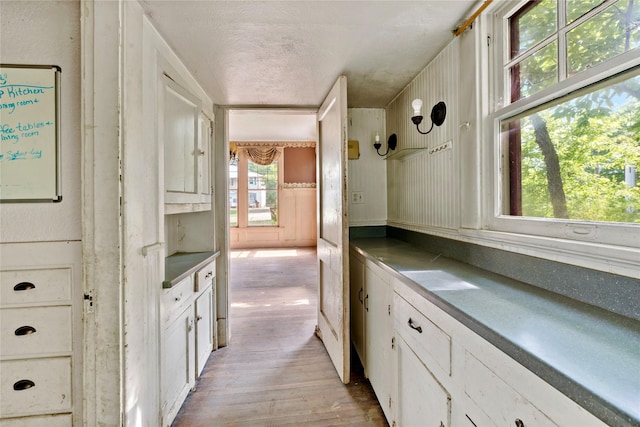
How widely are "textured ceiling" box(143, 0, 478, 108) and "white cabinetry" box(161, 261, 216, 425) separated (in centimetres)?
137

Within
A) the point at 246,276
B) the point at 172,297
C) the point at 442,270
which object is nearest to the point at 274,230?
the point at 246,276

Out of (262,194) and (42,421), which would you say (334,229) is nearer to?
(42,421)

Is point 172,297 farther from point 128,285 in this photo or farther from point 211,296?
point 211,296

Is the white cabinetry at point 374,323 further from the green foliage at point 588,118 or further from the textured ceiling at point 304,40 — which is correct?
the textured ceiling at point 304,40

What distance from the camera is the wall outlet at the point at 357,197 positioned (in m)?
2.55

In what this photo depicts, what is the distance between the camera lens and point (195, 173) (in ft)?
6.37

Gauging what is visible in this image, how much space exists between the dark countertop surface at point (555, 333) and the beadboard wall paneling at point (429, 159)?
24.2 inches

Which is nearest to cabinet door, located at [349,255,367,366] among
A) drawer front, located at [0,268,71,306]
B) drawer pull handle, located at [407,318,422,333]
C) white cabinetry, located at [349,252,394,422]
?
white cabinetry, located at [349,252,394,422]

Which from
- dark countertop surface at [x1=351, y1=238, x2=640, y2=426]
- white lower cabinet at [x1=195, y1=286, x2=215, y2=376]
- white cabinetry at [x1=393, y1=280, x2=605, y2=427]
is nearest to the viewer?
dark countertop surface at [x1=351, y1=238, x2=640, y2=426]

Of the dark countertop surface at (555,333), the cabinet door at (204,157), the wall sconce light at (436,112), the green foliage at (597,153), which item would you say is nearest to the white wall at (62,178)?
the cabinet door at (204,157)

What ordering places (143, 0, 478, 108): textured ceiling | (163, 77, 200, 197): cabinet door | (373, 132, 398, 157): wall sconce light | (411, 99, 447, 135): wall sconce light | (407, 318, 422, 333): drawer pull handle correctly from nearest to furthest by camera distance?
(407, 318, 422, 333): drawer pull handle < (143, 0, 478, 108): textured ceiling < (163, 77, 200, 197): cabinet door < (411, 99, 447, 135): wall sconce light < (373, 132, 398, 157): wall sconce light

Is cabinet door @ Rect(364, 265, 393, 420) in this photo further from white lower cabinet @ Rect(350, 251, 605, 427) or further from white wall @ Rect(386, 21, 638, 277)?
white wall @ Rect(386, 21, 638, 277)

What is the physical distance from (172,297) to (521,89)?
205 cm

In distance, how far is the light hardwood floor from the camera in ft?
5.25
